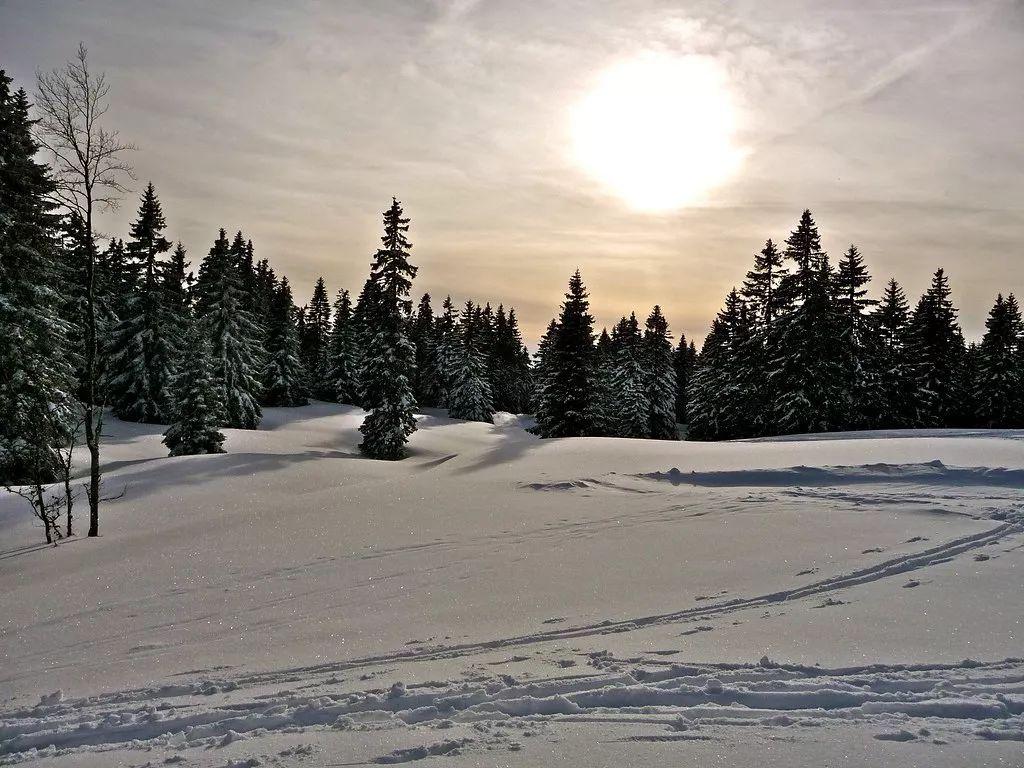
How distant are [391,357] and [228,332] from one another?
39.6 feet

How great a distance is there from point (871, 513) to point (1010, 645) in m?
5.83

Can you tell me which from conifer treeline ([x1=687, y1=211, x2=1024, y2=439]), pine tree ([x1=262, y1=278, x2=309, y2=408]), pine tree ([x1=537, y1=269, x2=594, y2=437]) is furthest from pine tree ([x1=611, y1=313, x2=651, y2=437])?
pine tree ([x1=262, y1=278, x2=309, y2=408])

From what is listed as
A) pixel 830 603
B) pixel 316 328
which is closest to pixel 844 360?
pixel 830 603

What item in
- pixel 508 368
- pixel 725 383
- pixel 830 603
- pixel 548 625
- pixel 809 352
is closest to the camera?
pixel 830 603

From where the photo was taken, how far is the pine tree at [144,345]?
120ft

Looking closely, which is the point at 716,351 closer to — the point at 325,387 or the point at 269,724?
the point at 325,387

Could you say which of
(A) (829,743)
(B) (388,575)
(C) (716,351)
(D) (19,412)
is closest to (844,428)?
(C) (716,351)

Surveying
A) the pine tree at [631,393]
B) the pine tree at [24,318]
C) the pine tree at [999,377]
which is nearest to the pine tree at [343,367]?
the pine tree at [631,393]

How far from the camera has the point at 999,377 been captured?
41.2 metres

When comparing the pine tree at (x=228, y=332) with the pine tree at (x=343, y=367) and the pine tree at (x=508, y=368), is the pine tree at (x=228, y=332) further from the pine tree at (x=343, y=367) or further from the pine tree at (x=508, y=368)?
the pine tree at (x=508, y=368)

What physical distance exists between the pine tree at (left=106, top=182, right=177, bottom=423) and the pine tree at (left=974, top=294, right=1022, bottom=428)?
53.1 m

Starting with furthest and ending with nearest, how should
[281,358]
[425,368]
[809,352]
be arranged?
[425,368]
[281,358]
[809,352]

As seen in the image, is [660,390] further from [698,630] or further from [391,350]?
[698,630]

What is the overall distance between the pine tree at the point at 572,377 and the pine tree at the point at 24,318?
2184 centimetres
